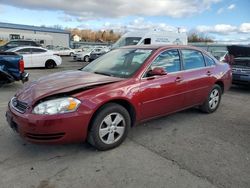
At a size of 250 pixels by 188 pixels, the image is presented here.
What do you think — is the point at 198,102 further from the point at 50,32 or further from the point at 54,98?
the point at 50,32

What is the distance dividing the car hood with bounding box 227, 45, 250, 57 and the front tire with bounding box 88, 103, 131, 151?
6872 millimetres

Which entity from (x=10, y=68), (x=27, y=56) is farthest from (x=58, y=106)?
(x=27, y=56)

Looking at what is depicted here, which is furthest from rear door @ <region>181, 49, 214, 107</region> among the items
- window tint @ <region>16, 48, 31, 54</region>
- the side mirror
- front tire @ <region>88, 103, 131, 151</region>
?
window tint @ <region>16, 48, 31, 54</region>

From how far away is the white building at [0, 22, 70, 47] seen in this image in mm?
41281

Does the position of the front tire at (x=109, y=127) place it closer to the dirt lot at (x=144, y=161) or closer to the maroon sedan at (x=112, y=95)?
the maroon sedan at (x=112, y=95)

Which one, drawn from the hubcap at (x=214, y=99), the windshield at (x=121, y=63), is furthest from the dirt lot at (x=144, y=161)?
the windshield at (x=121, y=63)

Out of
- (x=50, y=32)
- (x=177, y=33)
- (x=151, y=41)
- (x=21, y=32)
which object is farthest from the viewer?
(x=50, y=32)

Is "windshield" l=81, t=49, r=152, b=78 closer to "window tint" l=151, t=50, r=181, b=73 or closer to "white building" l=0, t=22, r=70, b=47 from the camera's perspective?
"window tint" l=151, t=50, r=181, b=73

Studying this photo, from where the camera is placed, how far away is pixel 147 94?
14.0ft

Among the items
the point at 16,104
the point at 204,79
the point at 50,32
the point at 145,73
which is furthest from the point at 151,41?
the point at 50,32

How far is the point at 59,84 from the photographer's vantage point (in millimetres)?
3906

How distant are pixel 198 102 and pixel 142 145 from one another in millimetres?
2020

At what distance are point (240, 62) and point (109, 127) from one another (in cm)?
694

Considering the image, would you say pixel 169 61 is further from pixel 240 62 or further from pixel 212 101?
pixel 240 62
